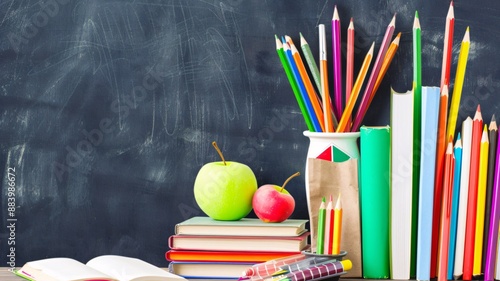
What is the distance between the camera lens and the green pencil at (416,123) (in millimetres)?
1292

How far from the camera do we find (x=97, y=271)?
122cm

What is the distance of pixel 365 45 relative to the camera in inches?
56.7

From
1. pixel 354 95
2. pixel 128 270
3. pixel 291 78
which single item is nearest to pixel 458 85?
pixel 354 95

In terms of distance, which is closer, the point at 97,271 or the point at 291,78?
the point at 97,271

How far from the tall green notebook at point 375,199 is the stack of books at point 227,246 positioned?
112mm

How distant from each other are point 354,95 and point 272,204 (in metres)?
0.24

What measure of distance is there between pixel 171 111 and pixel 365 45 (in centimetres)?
38

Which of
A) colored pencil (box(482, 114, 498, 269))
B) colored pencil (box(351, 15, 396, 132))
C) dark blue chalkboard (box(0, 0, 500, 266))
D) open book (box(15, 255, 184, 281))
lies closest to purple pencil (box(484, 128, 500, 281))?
colored pencil (box(482, 114, 498, 269))

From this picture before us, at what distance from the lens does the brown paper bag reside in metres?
1.31

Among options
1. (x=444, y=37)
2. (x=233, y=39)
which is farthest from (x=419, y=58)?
(x=233, y=39)

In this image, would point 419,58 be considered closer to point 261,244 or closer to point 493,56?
point 493,56

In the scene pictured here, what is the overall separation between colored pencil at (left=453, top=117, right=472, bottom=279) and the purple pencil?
4 centimetres

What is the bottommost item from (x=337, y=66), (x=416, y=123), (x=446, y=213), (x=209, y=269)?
(x=209, y=269)

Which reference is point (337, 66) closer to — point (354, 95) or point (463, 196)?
point (354, 95)
